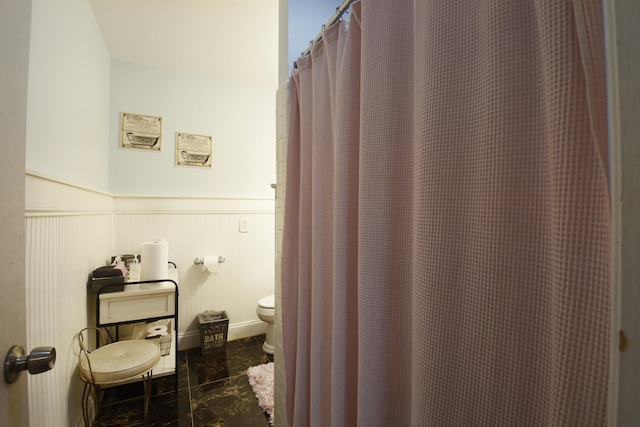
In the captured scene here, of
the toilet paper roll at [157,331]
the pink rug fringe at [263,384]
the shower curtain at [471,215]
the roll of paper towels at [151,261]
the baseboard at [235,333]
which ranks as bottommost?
the pink rug fringe at [263,384]

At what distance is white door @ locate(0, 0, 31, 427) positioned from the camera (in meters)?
0.45

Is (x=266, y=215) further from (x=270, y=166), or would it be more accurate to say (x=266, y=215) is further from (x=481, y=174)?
(x=481, y=174)

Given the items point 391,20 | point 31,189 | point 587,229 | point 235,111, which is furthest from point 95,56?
point 587,229

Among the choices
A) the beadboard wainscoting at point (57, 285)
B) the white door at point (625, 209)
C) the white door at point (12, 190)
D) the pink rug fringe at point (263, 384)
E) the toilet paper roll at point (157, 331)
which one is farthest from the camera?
the toilet paper roll at point (157, 331)

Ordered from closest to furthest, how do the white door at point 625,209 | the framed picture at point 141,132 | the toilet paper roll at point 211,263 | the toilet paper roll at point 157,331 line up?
the white door at point 625,209
the toilet paper roll at point 157,331
the framed picture at point 141,132
the toilet paper roll at point 211,263

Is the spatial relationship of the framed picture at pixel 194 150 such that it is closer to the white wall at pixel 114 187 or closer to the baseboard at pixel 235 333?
the white wall at pixel 114 187

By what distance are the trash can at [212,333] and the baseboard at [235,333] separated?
17 centimetres

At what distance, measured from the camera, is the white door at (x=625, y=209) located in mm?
210

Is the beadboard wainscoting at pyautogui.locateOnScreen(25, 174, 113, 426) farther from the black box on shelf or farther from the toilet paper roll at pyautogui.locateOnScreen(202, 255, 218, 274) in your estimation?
the toilet paper roll at pyautogui.locateOnScreen(202, 255, 218, 274)

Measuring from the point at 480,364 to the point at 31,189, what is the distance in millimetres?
1374

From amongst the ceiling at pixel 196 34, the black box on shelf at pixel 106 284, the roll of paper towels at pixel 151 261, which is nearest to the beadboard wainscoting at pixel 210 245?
the roll of paper towels at pixel 151 261

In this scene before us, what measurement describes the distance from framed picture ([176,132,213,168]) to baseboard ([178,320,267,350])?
1.55 metres

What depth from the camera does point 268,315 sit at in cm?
209

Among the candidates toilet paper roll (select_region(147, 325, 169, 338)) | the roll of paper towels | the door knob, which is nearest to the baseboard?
toilet paper roll (select_region(147, 325, 169, 338))
